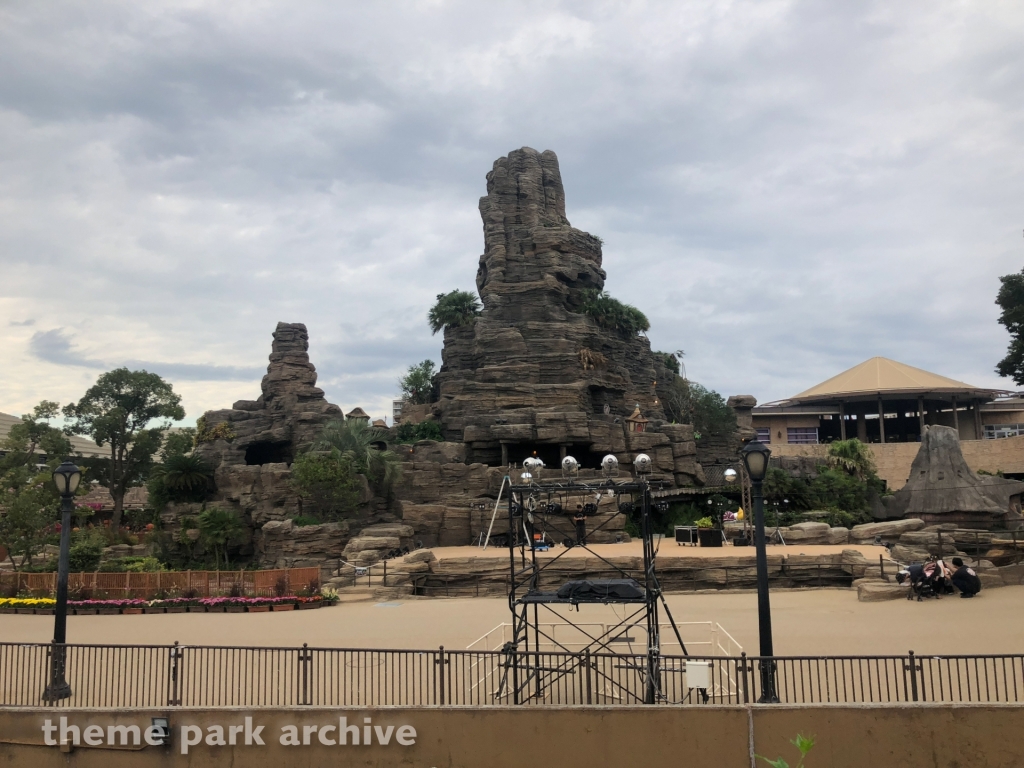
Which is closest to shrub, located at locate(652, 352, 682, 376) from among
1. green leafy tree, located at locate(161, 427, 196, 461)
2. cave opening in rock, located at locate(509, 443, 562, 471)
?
cave opening in rock, located at locate(509, 443, 562, 471)

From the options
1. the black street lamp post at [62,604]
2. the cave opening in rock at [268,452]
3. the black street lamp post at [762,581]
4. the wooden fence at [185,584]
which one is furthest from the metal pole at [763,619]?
the cave opening in rock at [268,452]

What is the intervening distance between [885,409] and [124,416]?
228 feet

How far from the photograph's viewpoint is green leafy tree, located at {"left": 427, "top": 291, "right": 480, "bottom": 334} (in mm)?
54406

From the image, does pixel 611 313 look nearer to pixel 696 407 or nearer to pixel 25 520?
pixel 696 407

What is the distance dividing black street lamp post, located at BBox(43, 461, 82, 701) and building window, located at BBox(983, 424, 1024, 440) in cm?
8433

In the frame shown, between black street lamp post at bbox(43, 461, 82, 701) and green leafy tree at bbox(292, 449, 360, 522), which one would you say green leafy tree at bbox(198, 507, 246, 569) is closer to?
green leafy tree at bbox(292, 449, 360, 522)

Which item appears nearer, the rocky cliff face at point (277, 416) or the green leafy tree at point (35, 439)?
the green leafy tree at point (35, 439)

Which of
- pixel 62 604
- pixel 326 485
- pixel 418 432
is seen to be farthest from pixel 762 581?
pixel 418 432

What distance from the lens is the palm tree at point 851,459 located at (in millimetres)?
51281

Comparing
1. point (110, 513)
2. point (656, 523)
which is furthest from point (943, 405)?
point (110, 513)

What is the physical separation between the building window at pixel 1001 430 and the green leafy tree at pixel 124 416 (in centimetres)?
7592

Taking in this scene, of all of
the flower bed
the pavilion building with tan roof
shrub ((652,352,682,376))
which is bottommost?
the flower bed

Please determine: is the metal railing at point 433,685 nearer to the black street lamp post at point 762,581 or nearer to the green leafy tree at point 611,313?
the black street lamp post at point 762,581

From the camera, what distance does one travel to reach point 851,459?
51.8 meters
